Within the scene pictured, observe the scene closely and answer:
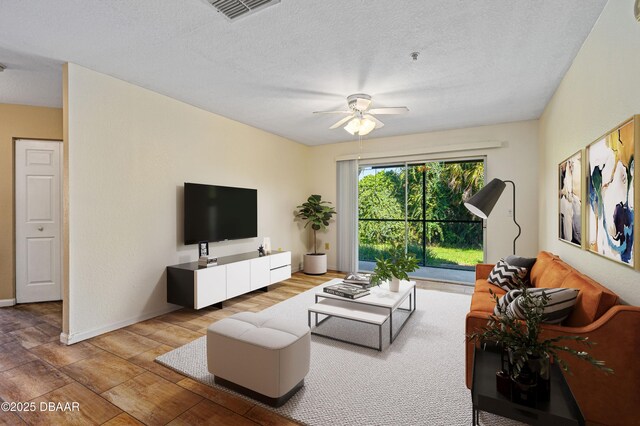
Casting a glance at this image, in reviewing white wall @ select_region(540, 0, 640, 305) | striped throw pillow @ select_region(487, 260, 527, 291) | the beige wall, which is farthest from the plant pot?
the beige wall

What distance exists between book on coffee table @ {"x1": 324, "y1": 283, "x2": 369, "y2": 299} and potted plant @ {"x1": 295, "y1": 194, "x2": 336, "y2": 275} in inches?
98.6

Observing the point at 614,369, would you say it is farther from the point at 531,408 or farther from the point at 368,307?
the point at 368,307

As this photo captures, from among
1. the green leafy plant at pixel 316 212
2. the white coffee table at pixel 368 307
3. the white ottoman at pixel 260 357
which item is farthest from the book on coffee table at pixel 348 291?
the green leafy plant at pixel 316 212

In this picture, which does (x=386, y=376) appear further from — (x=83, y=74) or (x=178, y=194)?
(x=83, y=74)

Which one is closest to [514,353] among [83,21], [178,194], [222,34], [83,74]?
[222,34]

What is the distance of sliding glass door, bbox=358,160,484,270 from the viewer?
5.70m

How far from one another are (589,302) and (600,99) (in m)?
1.40

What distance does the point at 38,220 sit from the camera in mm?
4027

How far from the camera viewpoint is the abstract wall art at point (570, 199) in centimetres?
250

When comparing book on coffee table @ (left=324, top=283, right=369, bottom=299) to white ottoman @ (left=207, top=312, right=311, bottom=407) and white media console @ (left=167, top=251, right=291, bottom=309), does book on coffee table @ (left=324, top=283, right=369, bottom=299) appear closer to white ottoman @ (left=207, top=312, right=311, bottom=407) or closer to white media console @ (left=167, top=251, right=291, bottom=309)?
white ottoman @ (left=207, top=312, right=311, bottom=407)

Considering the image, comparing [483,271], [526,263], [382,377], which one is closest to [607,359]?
[382,377]

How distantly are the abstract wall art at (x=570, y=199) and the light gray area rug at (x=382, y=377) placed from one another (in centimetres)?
135

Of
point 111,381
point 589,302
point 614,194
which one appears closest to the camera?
point 589,302

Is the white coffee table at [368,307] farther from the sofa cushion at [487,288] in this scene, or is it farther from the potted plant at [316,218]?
the potted plant at [316,218]
